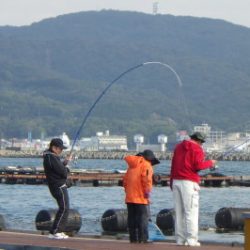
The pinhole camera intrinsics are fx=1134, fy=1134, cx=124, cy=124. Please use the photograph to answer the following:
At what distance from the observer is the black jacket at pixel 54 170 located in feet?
52.7

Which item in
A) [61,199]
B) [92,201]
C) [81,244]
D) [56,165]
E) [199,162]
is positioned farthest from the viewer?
[92,201]

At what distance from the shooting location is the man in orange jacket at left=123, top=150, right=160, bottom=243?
15.8m

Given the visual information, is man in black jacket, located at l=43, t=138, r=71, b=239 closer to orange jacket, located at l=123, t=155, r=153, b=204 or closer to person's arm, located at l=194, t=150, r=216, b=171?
orange jacket, located at l=123, t=155, r=153, b=204

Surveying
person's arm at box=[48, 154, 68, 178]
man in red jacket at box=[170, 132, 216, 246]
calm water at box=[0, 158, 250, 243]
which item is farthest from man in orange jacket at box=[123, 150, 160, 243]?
calm water at box=[0, 158, 250, 243]

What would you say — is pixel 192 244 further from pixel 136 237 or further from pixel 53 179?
pixel 53 179

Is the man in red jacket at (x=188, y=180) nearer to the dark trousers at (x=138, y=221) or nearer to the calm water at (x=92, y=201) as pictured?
the dark trousers at (x=138, y=221)

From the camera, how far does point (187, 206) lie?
15047mm

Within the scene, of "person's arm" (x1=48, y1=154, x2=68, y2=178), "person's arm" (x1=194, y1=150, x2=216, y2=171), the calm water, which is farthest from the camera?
the calm water

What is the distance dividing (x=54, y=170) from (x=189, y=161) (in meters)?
2.16

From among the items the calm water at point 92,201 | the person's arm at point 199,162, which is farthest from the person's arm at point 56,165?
the calm water at point 92,201

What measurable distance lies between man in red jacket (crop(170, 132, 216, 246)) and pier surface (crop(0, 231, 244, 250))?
378mm

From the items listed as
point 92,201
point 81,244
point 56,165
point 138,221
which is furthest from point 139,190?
point 92,201

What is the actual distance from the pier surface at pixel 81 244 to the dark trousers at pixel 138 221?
205 millimetres

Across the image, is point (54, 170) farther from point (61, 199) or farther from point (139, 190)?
point (139, 190)
